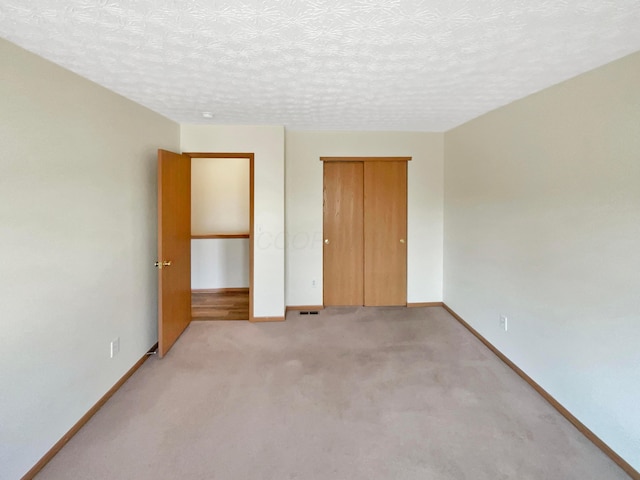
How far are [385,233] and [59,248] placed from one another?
3.50 meters

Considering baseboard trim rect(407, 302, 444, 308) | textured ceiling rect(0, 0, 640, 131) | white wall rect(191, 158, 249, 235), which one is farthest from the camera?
white wall rect(191, 158, 249, 235)

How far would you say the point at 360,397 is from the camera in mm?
2410

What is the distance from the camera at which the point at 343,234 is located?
4379mm

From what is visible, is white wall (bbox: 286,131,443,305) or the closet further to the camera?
the closet

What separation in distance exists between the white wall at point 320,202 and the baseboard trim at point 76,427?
207cm

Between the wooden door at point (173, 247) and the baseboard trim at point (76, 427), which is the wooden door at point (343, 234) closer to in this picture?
the wooden door at point (173, 247)

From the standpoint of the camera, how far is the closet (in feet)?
14.2

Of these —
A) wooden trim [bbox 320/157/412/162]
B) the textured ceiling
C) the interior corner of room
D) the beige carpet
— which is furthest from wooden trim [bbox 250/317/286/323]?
the textured ceiling

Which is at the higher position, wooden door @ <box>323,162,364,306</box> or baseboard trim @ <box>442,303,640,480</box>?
wooden door @ <box>323,162,364,306</box>

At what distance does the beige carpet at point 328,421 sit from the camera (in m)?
1.78

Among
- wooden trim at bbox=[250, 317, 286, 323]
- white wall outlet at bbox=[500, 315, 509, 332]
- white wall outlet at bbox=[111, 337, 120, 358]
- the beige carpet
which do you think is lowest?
the beige carpet

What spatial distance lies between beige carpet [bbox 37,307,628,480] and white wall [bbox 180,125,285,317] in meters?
0.79

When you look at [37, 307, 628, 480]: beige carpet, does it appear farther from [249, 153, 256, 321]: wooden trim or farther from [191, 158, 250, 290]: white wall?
[191, 158, 250, 290]: white wall

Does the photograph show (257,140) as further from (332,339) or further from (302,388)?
(302,388)
